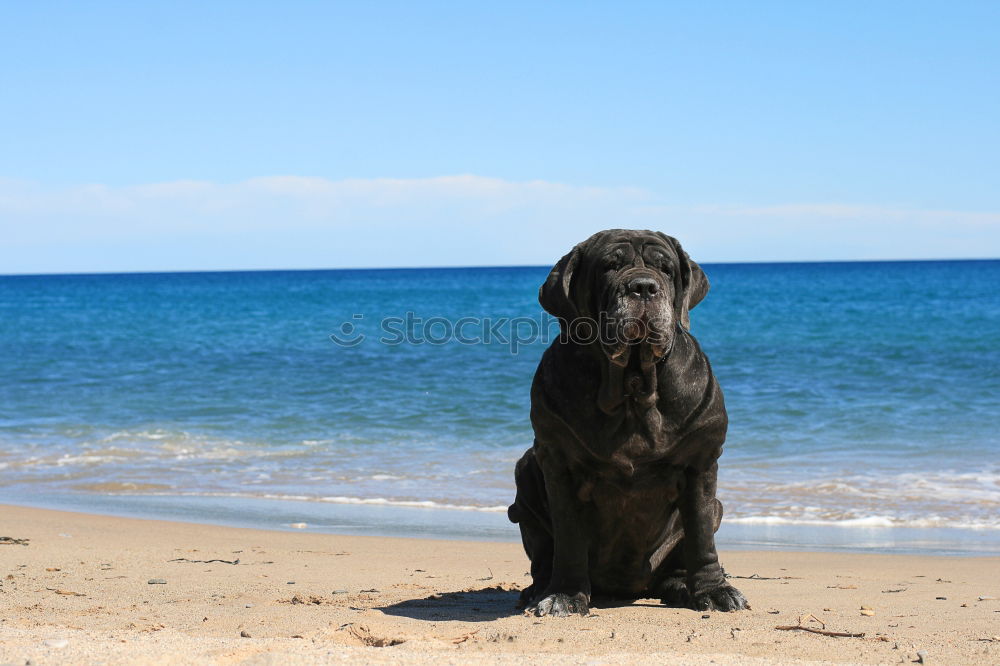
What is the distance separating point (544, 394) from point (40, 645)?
203cm

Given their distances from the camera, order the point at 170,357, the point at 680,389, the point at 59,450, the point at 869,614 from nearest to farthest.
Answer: the point at 680,389 → the point at 869,614 → the point at 59,450 → the point at 170,357

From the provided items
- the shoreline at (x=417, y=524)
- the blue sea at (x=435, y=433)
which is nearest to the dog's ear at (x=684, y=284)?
the shoreline at (x=417, y=524)

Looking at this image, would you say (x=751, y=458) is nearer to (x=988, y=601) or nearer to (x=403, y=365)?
(x=988, y=601)

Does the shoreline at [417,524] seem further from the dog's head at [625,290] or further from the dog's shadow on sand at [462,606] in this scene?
the dog's head at [625,290]

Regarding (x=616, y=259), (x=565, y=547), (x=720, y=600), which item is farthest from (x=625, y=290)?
(x=720, y=600)

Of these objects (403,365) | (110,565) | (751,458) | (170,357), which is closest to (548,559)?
(110,565)

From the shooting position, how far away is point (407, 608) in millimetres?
4793

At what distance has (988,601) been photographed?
4.96m

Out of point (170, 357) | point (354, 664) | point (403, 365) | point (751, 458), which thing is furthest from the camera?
point (170, 357)

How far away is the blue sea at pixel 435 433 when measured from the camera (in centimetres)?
814

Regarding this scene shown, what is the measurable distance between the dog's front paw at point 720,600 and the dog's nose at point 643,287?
1.37 metres

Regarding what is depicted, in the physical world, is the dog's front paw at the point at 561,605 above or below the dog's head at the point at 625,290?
below

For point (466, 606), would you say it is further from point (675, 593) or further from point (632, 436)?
point (632, 436)

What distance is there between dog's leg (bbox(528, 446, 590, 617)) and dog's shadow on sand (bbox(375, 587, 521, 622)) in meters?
0.24
